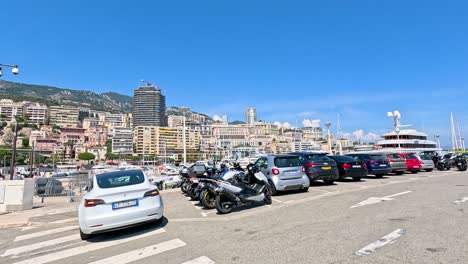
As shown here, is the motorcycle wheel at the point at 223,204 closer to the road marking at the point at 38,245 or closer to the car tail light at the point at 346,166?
the road marking at the point at 38,245

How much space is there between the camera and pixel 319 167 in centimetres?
1283

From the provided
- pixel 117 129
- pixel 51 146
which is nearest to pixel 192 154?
pixel 117 129

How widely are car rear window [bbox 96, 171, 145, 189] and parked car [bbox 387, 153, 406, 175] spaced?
16.2m

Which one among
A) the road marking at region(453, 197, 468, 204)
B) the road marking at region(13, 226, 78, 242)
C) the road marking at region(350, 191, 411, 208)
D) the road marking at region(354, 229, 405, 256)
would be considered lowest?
the road marking at region(13, 226, 78, 242)

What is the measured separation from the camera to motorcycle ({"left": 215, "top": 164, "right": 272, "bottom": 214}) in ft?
27.8

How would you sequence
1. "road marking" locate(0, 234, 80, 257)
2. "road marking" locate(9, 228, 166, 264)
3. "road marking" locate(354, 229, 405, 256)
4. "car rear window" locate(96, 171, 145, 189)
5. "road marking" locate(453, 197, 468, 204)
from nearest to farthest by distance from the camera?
"road marking" locate(354, 229, 405, 256) < "road marking" locate(9, 228, 166, 264) < "road marking" locate(0, 234, 80, 257) < "car rear window" locate(96, 171, 145, 189) < "road marking" locate(453, 197, 468, 204)

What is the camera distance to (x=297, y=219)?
7.07 metres

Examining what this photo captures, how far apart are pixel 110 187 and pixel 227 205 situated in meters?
3.30

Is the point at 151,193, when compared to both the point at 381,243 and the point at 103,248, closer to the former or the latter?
the point at 103,248

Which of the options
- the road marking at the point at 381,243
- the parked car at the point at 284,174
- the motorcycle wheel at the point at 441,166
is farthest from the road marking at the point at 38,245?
the motorcycle wheel at the point at 441,166

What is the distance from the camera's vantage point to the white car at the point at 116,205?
6.29m

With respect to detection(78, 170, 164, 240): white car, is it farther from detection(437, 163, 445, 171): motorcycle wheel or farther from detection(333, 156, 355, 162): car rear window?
detection(437, 163, 445, 171): motorcycle wheel

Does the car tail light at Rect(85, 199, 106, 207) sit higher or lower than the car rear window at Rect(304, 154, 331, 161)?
lower

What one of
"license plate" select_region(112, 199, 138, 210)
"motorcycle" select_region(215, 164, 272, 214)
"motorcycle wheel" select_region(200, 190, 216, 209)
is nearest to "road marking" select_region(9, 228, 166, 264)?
"license plate" select_region(112, 199, 138, 210)
